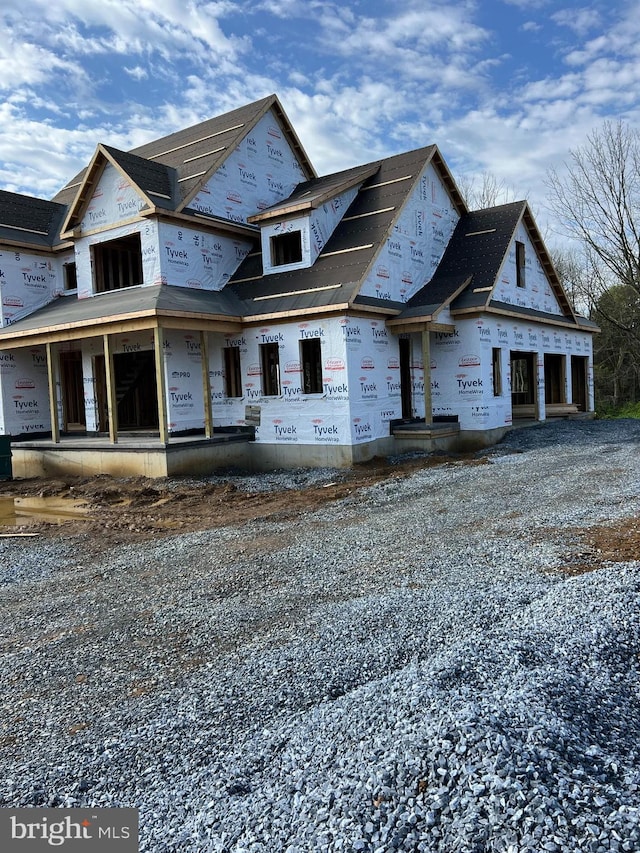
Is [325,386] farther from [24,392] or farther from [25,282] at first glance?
[25,282]

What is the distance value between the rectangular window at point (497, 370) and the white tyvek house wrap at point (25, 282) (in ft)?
45.0

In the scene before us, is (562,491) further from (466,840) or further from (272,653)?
(466,840)

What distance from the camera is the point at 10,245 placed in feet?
62.8


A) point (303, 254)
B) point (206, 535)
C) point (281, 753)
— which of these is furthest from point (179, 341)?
point (281, 753)

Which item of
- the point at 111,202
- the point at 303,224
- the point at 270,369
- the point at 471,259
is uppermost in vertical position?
the point at 111,202

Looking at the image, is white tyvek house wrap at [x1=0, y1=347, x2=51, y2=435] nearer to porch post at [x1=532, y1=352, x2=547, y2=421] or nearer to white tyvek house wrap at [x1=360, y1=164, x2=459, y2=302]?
white tyvek house wrap at [x1=360, y1=164, x2=459, y2=302]

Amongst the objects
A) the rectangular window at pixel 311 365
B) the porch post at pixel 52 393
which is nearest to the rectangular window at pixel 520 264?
the rectangular window at pixel 311 365

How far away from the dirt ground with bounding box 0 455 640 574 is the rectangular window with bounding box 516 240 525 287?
690 centimetres

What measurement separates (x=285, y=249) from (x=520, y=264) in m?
7.09

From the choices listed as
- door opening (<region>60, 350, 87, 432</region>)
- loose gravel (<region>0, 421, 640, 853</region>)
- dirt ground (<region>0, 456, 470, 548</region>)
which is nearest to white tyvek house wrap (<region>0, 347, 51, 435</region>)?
door opening (<region>60, 350, 87, 432</region>)

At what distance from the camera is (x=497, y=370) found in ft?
56.3

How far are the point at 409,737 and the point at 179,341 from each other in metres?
14.3

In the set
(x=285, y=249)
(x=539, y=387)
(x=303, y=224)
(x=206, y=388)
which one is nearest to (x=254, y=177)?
(x=285, y=249)

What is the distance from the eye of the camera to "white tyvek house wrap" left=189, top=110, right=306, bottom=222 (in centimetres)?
1720
